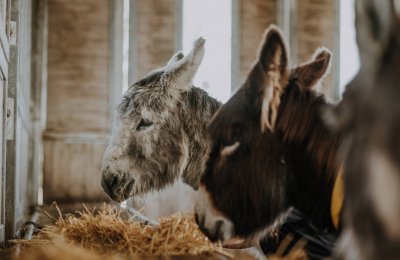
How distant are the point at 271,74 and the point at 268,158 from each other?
300mm

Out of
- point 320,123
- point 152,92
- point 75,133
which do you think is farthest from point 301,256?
point 75,133

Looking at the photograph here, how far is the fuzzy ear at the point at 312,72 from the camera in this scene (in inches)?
59.5

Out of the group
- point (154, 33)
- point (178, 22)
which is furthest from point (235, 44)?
point (154, 33)

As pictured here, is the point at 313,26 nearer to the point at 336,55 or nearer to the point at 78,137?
the point at 336,55

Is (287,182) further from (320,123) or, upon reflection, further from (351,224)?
(351,224)

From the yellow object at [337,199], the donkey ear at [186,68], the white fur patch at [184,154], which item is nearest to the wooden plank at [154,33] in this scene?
the donkey ear at [186,68]

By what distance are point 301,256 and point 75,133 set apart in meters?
5.92

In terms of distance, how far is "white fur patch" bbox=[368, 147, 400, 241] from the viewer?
2.57ft

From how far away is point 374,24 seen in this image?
82 cm

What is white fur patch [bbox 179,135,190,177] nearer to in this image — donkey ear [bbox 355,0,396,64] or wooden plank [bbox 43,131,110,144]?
donkey ear [bbox 355,0,396,64]

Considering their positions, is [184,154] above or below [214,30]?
below

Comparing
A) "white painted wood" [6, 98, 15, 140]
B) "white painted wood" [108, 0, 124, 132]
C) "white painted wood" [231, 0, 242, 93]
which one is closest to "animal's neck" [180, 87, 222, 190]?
"white painted wood" [6, 98, 15, 140]

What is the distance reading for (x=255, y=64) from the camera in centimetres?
144

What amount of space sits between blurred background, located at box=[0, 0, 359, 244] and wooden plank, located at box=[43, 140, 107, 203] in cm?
2
